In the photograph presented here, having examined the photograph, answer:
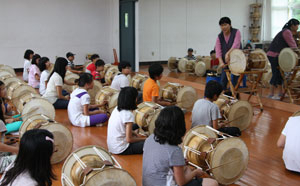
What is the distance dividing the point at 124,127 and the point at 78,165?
1.21 meters

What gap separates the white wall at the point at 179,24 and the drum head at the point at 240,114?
9355 mm

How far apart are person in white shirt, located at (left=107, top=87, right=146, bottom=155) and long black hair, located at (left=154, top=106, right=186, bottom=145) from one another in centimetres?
136

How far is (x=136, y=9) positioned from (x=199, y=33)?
14.2 ft

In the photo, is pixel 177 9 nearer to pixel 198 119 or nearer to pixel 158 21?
pixel 158 21

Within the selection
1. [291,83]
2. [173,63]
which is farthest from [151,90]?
[173,63]

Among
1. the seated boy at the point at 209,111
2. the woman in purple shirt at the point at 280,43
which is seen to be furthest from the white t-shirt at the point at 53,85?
the woman in purple shirt at the point at 280,43

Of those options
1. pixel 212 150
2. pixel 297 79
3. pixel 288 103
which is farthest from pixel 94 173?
pixel 297 79

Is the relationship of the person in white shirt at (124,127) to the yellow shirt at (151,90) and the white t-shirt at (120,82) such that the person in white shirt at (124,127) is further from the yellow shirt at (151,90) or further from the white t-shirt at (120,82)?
the white t-shirt at (120,82)

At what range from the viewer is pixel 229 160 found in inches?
133

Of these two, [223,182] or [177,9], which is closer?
[223,182]

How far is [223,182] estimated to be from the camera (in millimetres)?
3410

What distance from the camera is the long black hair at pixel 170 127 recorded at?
2.63 meters

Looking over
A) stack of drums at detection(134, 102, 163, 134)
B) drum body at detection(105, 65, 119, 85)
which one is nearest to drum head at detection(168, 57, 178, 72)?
drum body at detection(105, 65, 119, 85)

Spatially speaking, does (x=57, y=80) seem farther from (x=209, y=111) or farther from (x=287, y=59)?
(x=287, y=59)
